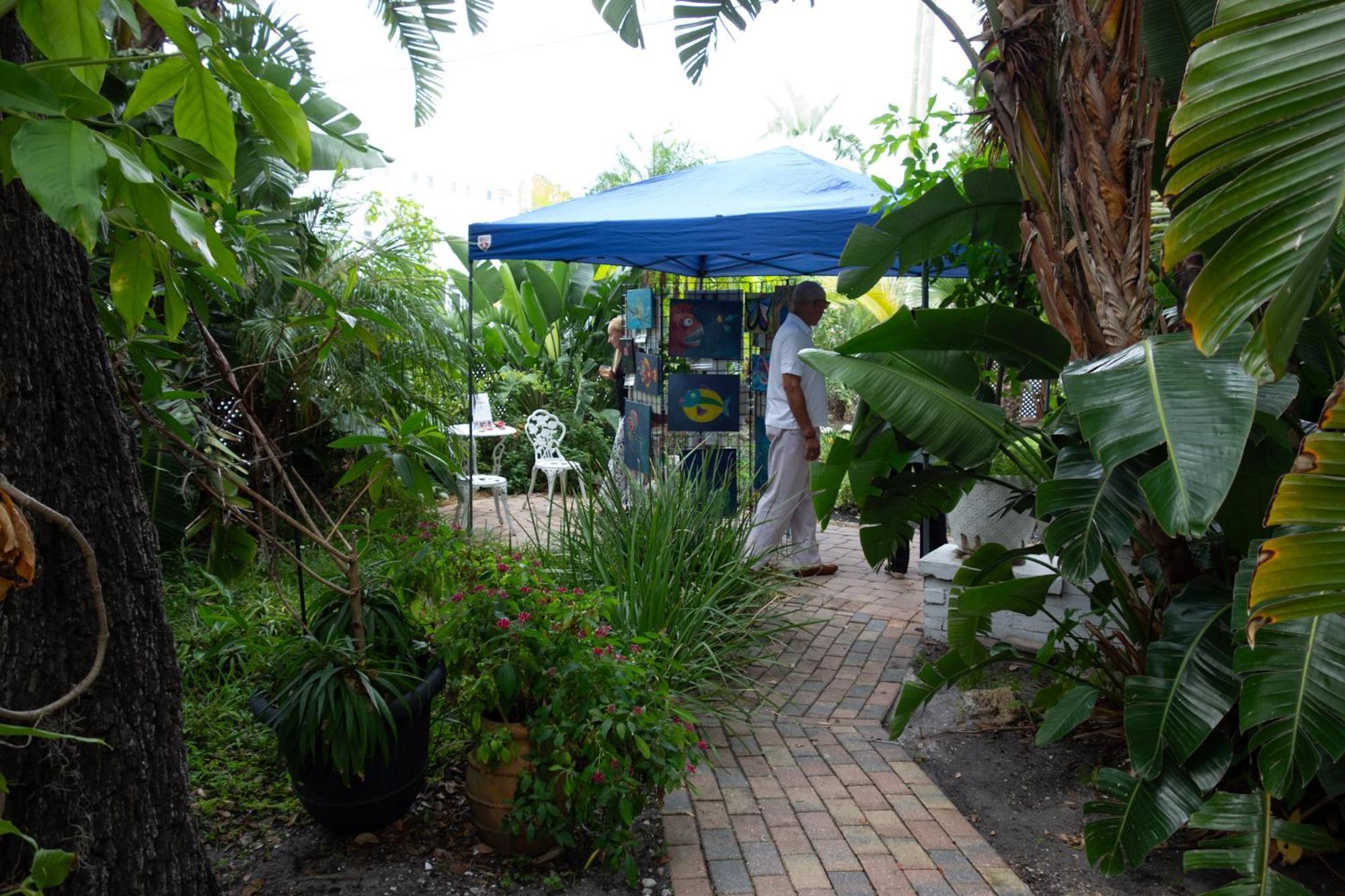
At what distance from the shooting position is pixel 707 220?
6715 mm

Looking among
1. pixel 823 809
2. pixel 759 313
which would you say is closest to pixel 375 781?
pixel 823 809

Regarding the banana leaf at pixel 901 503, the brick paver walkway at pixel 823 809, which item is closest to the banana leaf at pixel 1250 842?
the brick paver walkway at pixel 823 809

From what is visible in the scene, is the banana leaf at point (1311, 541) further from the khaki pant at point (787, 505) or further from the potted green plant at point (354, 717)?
the khaki pant at point (787, 505)

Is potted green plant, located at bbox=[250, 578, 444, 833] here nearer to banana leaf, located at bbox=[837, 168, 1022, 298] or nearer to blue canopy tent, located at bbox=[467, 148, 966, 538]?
banana leaf, located at bbox=[837, 168, 1022, 298]

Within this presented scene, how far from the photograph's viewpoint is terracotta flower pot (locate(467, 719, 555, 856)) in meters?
3.03

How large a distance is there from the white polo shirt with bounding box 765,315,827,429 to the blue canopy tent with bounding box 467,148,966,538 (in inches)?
28.5

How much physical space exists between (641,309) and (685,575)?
4.68 m

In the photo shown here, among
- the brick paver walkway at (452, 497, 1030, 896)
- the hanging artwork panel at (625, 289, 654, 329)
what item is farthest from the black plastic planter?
the hanging artwork panel at (625, 289, 654, 329)

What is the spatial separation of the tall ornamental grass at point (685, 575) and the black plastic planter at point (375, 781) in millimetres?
1106

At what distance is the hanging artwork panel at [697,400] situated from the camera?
822 centimetres

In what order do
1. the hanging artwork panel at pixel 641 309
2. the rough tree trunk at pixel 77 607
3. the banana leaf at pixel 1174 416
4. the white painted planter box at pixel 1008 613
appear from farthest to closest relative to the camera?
the hanging artwork panel at pixel 641 309 < the white painted planter box at pixel 1008 613 < the banana leaf at pixel 1174 416 < the rough tree trunk at pixel 77 607

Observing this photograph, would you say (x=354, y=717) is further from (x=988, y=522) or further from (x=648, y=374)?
(x=648, y=374)

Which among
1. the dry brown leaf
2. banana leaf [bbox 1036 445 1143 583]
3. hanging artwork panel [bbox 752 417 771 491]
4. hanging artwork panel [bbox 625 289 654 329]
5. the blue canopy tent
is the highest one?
the blue canopy tent

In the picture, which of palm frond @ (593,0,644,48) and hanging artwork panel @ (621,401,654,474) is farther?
hanging artwork panel @ (621,401,654,474)
